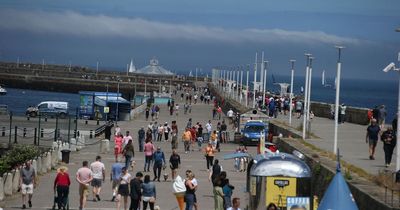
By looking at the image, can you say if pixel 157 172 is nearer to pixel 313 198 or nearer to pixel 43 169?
pixel 43 169

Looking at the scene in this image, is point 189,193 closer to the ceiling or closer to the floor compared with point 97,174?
closer to the floor

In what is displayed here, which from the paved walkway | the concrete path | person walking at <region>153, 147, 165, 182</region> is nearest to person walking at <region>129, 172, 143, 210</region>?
the paved walkway

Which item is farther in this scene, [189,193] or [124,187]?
[124,187]

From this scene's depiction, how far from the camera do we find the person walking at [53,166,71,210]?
22.8 meters

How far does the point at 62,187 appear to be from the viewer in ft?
74.9

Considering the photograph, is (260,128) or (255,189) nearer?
(255,189)

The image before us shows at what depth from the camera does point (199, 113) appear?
78.7m

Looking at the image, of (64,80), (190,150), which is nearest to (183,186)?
(190,150)

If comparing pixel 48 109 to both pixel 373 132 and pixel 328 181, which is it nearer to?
pixel 373 132

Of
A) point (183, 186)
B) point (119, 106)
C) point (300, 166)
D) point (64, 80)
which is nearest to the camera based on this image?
point (300, 166)

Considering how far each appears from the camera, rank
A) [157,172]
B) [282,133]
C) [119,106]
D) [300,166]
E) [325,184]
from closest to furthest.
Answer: [300,166]
[325,184]
[157,172]
[282,133]
[119,106]

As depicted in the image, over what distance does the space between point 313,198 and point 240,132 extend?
30.3m

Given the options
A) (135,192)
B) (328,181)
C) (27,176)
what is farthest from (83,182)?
(328,181)

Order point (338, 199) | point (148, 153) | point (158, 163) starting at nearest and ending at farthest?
point (338, 199) → point (158, 163) → point (148, 153)
